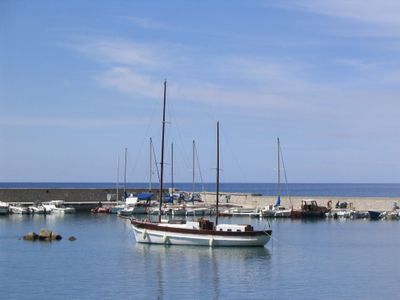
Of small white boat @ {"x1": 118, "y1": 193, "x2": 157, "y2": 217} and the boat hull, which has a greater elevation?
→ small white boat @ {"x1": 118, "y1": 193, "x2": 157, "y2": 217}

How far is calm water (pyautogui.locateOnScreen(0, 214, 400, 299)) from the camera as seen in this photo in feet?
111

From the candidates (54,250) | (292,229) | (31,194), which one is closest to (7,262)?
(54,250)

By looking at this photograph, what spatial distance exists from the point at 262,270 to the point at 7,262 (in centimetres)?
1423

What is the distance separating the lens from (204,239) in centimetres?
4875

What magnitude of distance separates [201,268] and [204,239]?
27.8 ft

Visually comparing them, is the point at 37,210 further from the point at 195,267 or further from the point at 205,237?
the point at 195,267

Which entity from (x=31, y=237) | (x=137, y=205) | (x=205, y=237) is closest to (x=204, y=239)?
(x=205, y=237)

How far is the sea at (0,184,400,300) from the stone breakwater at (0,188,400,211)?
62.3ft

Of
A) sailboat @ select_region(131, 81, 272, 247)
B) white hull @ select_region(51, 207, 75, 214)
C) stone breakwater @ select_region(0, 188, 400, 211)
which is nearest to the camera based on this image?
sailboat @ select_region(131, 81, 272, 247)

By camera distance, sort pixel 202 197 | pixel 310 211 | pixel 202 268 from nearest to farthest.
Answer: pixel 202 268 < pixel 310 211 < pixel 202 197

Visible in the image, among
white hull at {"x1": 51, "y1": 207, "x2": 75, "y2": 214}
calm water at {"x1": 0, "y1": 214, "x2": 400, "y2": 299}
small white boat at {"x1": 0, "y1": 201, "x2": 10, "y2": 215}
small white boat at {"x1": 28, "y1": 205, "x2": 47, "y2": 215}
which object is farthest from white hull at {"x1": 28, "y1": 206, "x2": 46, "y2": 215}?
calm water at {"x1": 0, "y1": 214, "x2": 400, "y2": 299}

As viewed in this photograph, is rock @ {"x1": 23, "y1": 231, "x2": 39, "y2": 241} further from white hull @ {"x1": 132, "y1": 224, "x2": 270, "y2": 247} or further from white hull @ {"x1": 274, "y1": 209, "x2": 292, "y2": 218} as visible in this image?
white hull @ {"x1": 274, "y1": 209, "x2": 292, "y2": 218}

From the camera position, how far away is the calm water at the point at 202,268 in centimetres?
3372

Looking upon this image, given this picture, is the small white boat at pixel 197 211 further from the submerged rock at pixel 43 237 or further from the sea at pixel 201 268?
the submerged rock at pixel 43 237
